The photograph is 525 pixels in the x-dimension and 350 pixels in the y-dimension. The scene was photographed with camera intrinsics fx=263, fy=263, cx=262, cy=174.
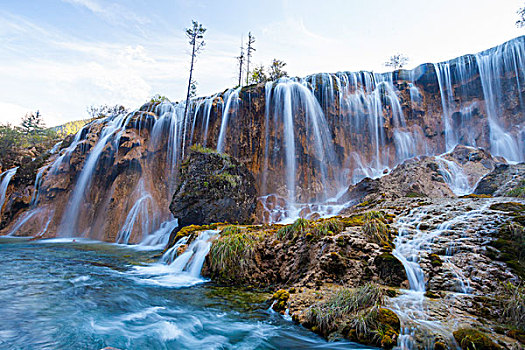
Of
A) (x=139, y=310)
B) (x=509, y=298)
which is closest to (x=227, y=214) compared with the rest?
(x=139, y=310)

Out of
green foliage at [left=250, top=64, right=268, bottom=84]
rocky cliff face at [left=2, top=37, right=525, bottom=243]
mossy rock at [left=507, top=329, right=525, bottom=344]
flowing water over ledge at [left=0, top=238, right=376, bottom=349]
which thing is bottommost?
flowing water over ledge at [left=0, top=238, right=376, bottom=349]

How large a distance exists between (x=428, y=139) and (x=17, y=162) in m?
37.2

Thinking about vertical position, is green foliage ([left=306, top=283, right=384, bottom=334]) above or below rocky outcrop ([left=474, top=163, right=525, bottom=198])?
below

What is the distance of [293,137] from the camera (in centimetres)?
2092

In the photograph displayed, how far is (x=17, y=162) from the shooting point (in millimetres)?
25078

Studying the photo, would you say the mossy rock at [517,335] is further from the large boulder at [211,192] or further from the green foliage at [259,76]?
the green foliage at [259,76]

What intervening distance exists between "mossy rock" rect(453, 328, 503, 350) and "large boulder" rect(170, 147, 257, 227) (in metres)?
11.4

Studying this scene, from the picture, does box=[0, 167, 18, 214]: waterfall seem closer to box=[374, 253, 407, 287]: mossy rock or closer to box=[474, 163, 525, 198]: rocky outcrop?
box=[374, 253, 407, 287]: mossy rock

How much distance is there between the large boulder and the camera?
13.7 m

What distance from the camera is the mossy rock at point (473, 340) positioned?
3.18m

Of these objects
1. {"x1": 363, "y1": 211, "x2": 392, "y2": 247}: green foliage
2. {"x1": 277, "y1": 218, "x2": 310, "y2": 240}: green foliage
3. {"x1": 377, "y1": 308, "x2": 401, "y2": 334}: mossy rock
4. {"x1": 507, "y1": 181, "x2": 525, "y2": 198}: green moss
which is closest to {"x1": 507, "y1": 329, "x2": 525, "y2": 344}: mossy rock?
{"x1": 377, "y1": 308, "x2": 401, "y2": 334}: mossy rock

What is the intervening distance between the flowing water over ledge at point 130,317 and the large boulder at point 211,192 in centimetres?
603

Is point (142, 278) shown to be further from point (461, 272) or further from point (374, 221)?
point (461, 272)

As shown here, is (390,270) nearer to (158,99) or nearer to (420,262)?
(420,262)
